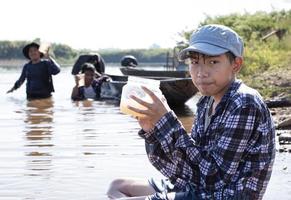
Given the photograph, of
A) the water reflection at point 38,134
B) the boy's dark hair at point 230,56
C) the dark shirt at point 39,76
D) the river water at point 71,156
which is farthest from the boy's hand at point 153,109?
the dark shirt at point 39,76

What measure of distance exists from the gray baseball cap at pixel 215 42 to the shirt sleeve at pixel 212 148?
0.28m

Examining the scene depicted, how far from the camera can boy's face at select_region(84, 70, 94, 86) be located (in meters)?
16.9

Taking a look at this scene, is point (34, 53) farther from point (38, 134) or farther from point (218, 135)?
point (218, 135)

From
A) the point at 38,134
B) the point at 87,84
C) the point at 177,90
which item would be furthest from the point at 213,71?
the point at 87,84

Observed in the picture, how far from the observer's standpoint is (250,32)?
2522cm

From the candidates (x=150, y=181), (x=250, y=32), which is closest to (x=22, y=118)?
(x=150, y=181)

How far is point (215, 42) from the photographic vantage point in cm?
308

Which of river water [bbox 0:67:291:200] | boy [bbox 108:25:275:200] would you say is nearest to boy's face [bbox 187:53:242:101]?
boy [bbox 108:25:275:200]

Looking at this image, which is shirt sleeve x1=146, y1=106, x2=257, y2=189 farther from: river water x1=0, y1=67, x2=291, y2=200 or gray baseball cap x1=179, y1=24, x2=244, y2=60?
river water x1=0, y1=67, x2=291, y2=200

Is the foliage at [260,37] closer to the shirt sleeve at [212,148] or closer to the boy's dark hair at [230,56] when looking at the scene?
the boy's dark hair at [230,56]

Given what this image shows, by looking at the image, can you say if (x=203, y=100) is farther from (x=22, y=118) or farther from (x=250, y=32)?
(x=250, y=32)

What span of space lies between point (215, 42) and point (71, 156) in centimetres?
475

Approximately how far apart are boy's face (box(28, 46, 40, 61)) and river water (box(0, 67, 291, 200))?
2.97 m

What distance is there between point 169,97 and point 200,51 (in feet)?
37.4
